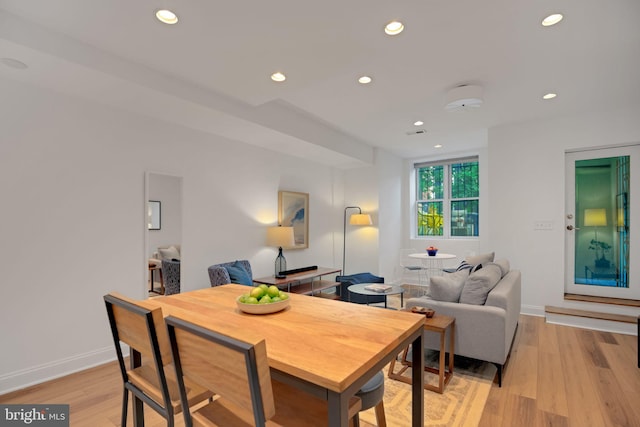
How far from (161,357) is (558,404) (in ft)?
8.65

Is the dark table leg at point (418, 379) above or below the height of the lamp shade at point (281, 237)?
below

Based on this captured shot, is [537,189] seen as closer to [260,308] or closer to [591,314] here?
[591,314]

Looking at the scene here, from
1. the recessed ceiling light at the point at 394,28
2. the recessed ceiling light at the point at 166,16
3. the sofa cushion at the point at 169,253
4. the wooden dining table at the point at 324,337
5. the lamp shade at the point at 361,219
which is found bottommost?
the wooden dining table at the point at 324,337

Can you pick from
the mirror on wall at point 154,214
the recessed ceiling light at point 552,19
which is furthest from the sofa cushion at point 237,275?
the recessed ceiling light at point 552,19

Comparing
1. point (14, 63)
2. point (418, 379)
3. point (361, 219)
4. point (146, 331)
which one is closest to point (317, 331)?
point (418, 379)

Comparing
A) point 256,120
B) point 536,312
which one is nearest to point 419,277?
point 536,312

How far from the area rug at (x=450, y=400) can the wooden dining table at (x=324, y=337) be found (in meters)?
0.70

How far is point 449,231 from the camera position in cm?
655

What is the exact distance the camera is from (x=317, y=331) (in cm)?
132

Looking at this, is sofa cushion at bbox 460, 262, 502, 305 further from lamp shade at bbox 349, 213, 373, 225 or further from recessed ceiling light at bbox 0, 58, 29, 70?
recessed ceiling light at bbox 0, 58, 29, 70

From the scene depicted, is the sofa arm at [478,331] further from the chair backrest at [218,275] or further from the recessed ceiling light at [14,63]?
the recessed ceiling light at [14,63]

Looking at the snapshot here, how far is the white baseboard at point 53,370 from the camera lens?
93.2 inches

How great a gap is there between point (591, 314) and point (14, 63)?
6.23 m

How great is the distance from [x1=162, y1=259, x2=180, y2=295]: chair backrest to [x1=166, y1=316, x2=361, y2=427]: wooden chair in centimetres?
238
